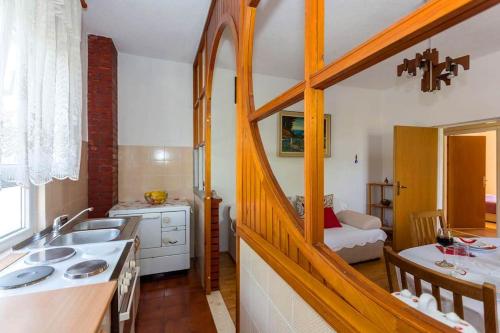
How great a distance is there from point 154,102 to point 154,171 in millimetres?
900

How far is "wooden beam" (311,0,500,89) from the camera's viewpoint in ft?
1.19

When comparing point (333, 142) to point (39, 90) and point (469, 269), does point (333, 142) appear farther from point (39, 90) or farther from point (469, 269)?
point (39, 90)

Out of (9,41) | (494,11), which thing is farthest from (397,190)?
(9,41)

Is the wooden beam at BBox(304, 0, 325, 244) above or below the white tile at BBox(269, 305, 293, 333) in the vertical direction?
above

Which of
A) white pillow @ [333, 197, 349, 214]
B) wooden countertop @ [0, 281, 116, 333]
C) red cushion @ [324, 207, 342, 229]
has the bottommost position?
red cushion @ [324, 207, 342, 229]

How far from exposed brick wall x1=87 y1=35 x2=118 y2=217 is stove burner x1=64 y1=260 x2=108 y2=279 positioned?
5.53 feet

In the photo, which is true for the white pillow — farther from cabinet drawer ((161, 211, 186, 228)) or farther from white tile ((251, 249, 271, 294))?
white tile ((251, 249, 271, 294))

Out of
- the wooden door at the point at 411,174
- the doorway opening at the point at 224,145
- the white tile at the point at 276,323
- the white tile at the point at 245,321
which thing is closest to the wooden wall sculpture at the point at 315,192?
the white tile at the point at 276,323

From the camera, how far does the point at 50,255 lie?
1.27 m

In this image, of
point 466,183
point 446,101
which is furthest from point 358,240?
point 466,183

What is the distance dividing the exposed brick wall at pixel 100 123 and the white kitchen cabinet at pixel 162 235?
244 mm

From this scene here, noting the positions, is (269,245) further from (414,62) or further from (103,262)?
(414,62)

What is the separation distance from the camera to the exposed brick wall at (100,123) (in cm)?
262

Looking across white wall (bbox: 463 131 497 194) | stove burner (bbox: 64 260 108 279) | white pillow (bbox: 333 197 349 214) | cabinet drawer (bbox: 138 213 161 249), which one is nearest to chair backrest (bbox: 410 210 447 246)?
white pillow (bbox: 333 197 349 214)
